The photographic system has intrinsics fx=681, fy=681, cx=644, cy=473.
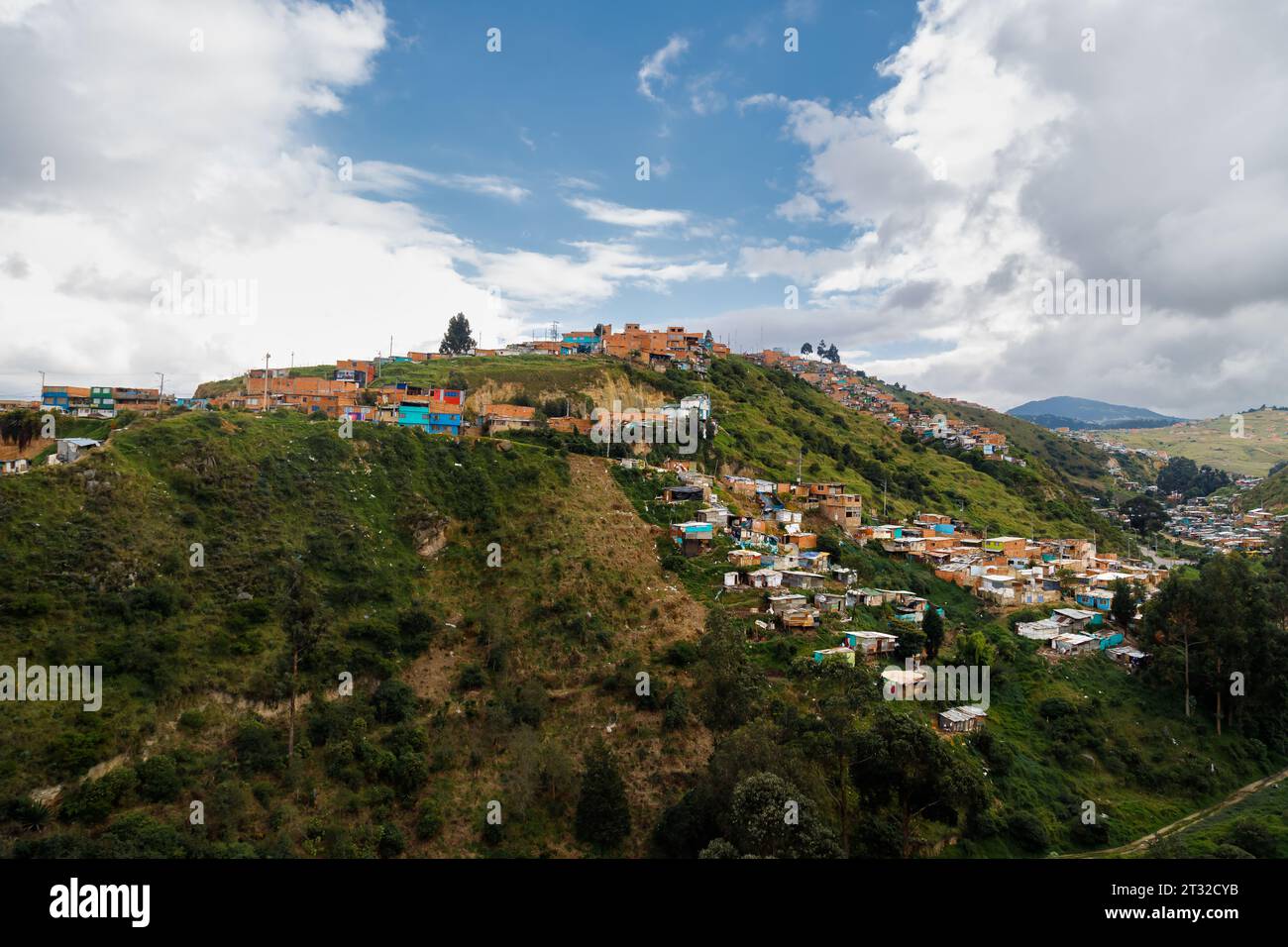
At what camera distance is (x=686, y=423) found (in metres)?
47.8

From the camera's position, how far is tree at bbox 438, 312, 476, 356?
212 feet

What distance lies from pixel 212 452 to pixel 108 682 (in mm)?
12410

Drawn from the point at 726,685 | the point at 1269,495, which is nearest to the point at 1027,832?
the point at 726,685

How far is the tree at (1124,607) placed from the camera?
→ 34.1m

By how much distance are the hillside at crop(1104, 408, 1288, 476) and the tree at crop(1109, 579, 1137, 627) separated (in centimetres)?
10295

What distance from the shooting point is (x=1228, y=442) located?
141000 mm

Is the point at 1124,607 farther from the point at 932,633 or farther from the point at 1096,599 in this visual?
the point at 932,633

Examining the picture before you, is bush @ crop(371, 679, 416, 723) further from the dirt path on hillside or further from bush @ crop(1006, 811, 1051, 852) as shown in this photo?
the dirt path on hillside

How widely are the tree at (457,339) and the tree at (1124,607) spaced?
53.9 metres

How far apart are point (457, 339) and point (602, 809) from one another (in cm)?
5289

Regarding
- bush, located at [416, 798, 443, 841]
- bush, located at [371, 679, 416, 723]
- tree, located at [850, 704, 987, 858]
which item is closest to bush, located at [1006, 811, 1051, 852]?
tree, located at [850, 704, 987, 858]

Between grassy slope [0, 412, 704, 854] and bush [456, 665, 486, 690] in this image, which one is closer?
grassy slope [0, 412, 704, 854]
